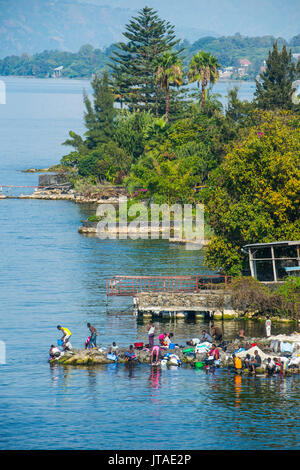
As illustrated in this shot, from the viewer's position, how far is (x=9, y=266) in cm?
7156

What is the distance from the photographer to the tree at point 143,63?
128 metres

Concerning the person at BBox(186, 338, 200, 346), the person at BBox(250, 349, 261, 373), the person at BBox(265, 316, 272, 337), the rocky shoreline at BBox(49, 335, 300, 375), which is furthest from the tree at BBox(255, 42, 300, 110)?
the person at BBox(250, 349, 261, 373)

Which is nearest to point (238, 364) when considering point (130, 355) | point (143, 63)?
point (130, 355)

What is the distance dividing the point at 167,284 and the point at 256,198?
10518 millimetres

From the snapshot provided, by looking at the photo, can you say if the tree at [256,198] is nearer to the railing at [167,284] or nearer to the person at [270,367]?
the railing at [167,284]

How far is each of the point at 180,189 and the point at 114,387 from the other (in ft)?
165

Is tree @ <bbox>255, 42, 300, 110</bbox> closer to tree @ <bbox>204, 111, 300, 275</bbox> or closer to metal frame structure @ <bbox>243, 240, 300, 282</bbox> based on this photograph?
tree @ <bbox>204, 111, 300, 275</bbox>

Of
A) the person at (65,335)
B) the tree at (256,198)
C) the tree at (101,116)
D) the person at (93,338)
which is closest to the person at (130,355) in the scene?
the person at (93,338)

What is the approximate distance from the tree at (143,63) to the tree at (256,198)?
2838 inches

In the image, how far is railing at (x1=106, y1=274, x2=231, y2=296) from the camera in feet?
184

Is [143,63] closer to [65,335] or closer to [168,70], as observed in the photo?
[168,70]
